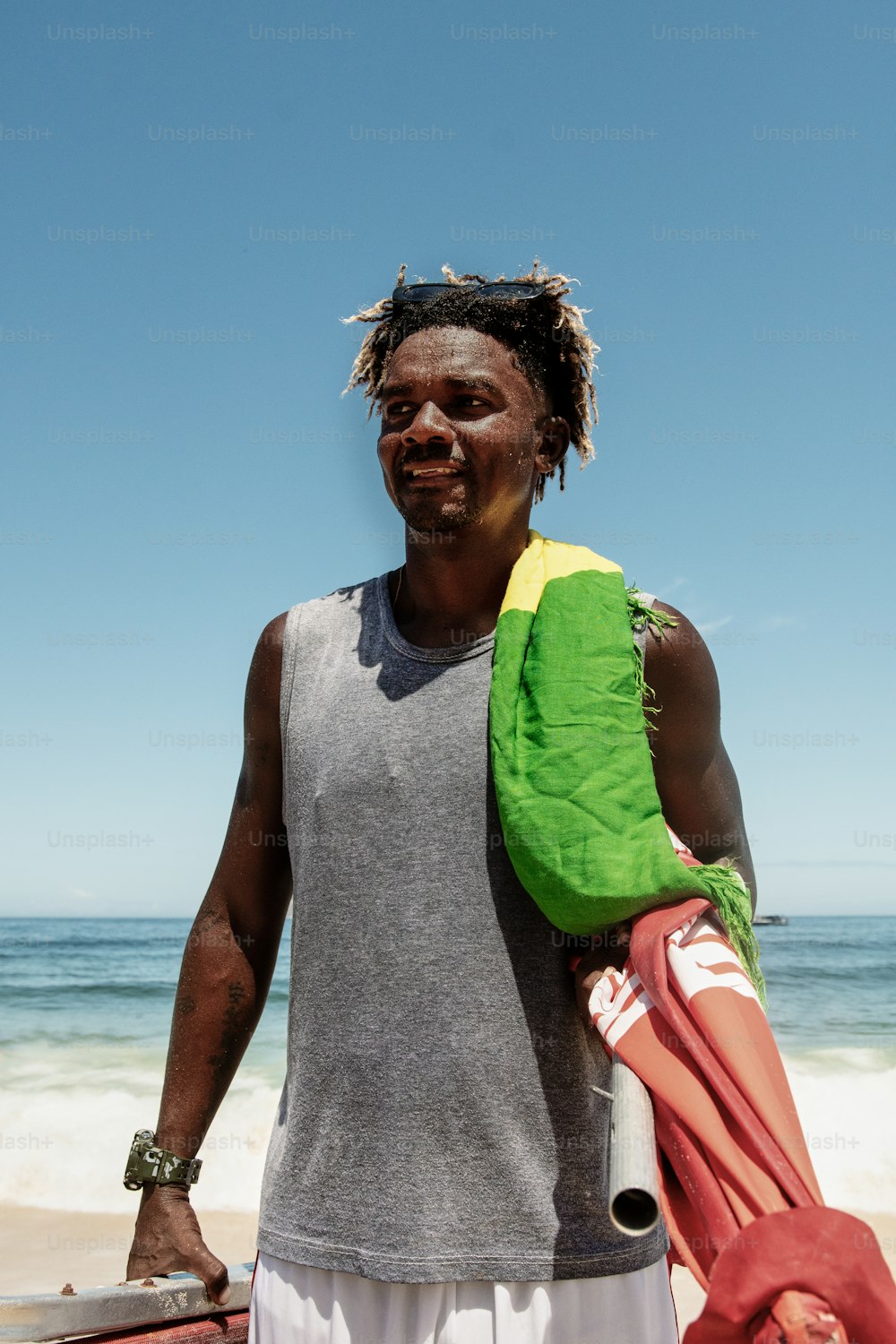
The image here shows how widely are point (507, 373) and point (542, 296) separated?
0.22 metres

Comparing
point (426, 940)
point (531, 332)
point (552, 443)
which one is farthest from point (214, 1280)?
point (531, 332)

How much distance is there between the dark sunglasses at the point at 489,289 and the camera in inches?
81.5

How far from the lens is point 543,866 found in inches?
61.2

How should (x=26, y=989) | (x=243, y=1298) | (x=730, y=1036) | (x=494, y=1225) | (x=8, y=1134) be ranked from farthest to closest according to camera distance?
1. (x=26, y=989)
2. (x=8, y=1134)
3. (x=243, y=1298)
4. (x=494, y=1225)
5. (x=730, y=1036)

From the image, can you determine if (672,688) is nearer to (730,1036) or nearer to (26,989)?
(730,1036)

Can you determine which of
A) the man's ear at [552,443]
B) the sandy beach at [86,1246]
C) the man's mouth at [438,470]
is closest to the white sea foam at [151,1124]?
the sandy beach at [86,1246]

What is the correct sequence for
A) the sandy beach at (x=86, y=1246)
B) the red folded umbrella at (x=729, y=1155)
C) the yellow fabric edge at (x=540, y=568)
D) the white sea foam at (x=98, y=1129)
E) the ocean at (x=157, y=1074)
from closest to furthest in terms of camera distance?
the red folded umbrella at (x=729, y=1155)
the yellow fabric edge at (x=540, y=568)
the sandy beach at (x=86, y=1246)
the white sea foam at (x=98, y=1129)
the ocean at (x=157, y=1074)

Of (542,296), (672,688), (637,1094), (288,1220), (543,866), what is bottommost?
(288,1220)

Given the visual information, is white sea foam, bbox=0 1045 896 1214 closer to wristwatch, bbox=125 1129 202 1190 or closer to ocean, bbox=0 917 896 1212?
ocean, bbox=0 917 896 1212

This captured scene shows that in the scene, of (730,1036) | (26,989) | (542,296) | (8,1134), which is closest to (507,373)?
(542,296)

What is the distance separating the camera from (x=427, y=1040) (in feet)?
5.23

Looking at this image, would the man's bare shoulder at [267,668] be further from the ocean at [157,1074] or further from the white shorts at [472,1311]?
the ocean at [157,1074]

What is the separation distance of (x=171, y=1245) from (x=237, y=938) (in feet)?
1.62

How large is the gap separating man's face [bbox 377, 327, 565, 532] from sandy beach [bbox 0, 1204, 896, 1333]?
4687 millimetres
